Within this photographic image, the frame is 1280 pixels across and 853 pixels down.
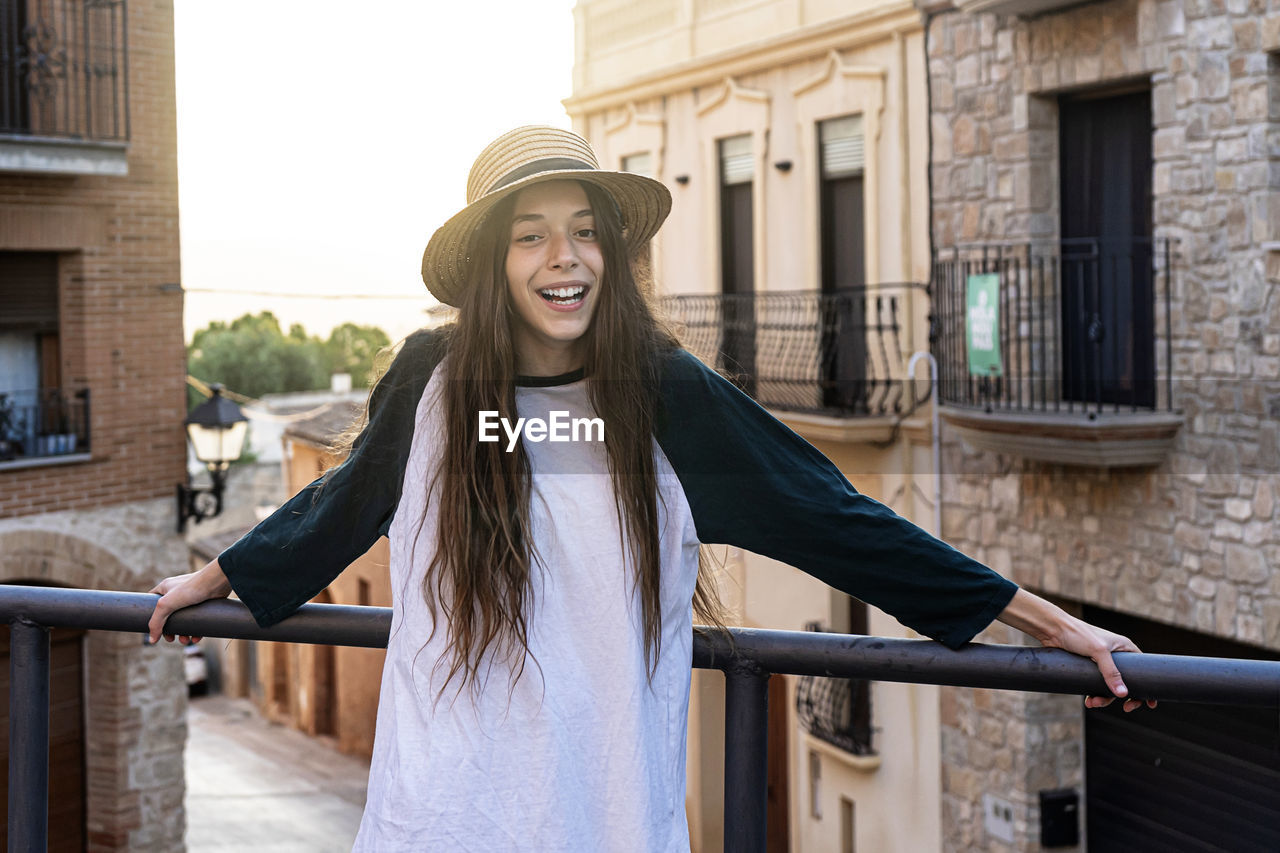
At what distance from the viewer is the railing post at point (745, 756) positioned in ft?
5.47

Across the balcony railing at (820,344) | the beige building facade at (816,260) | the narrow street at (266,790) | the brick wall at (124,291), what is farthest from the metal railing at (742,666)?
the narrow street at (266,790)

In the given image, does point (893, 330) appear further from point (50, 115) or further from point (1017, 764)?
point (50, 115)

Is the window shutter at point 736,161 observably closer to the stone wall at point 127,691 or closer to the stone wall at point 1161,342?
the stone wall at point 1161,342

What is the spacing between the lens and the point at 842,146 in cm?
1112

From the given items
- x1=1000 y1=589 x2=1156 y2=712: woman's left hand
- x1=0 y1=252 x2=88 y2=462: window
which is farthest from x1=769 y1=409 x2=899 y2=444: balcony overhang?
x1=1000 y1=589 x2=1156 y2=712: woman's left hand

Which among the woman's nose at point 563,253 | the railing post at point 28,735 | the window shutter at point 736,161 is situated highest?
the window shutter at point 736,161

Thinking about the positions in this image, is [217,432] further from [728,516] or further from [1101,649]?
[1101,649]

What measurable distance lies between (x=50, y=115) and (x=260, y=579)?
969cm

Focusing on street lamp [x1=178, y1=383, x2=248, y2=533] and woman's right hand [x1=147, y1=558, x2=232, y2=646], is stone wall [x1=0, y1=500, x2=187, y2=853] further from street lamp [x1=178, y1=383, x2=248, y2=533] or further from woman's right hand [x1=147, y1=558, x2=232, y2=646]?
woman's right hand [x1=147, y1=558, x2=232, y2=646]

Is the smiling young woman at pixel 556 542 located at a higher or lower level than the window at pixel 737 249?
lower

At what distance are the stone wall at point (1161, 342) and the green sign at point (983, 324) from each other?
337 millimetres

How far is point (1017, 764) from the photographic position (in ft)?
31.3

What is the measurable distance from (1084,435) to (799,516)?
7036 millimetres

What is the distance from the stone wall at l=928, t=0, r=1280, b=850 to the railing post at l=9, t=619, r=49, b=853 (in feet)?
23.0
